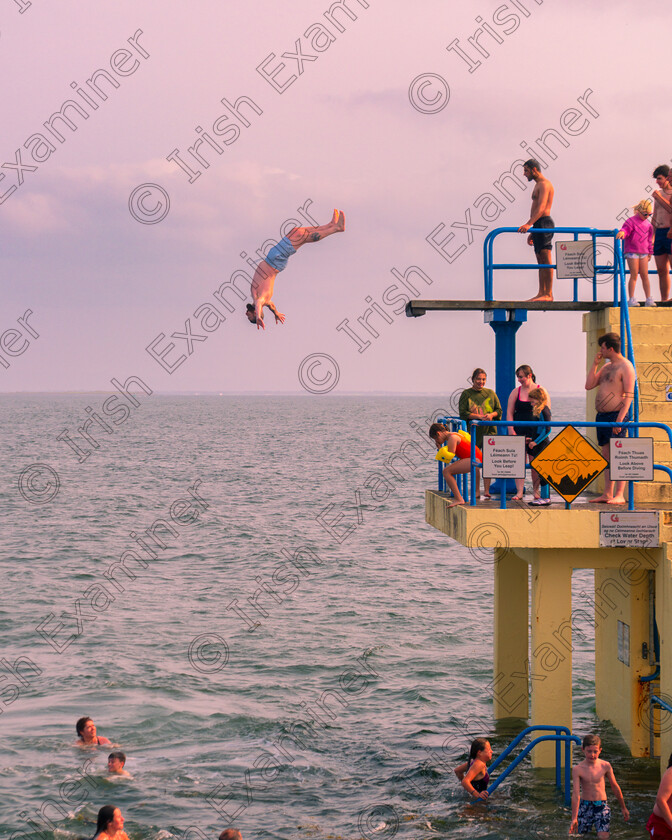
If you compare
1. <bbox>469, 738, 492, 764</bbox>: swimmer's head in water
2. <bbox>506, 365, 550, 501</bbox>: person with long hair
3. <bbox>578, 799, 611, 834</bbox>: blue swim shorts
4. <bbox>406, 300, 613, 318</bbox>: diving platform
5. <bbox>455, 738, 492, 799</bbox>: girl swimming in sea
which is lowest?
<bbox>578, 799, 611, 834</bbox>: blue swim shorts

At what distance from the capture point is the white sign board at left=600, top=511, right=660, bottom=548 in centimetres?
1345

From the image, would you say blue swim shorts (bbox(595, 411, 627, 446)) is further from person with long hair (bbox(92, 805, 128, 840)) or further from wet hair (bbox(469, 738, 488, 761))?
person with long hair (bbox(92, 805, 128, 840))

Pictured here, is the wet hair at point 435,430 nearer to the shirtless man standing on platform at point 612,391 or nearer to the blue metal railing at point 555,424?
the blue metal railing at point 555,424

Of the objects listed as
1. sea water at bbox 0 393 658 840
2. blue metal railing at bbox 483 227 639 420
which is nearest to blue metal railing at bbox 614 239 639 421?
blue metal railing at bbox 483 227 639 420

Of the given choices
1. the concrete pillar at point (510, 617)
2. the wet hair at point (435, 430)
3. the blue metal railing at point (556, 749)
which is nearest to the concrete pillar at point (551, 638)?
the blue metal railing at point (556, 749)

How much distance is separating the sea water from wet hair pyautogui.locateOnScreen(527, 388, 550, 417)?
195 inches

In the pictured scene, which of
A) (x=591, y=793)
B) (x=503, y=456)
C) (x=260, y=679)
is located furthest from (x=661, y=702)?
(x=260, y=679)

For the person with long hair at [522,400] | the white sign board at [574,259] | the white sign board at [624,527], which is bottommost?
the white sign board at [624,527]

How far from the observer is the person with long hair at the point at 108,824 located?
12711mm

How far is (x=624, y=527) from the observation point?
13453 millimetres

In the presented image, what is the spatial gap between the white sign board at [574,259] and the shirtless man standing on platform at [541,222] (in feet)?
0.49

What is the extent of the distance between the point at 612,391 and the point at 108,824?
27.5 feet

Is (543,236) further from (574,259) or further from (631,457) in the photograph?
(631,457)

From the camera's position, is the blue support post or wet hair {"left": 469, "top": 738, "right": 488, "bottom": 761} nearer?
wet hair {"left": 469, "top": 738, "right": 488, "bottom": 761}
